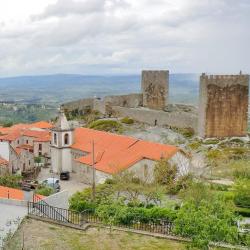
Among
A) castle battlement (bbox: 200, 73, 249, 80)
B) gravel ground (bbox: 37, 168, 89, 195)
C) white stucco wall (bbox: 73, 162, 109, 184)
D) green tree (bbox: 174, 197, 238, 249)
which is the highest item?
castle battlement (bbox: 200, 73, 249, 80)

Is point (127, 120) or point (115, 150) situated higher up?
point (127, 120)

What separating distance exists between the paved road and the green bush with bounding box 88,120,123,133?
3406 centimetres

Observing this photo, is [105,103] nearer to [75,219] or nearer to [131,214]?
[131,214]

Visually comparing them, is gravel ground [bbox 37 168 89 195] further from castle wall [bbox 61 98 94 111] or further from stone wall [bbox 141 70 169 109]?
stone wall [bbox 141 70 169 109]

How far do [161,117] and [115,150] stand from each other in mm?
9214

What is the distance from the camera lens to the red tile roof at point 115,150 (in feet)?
138

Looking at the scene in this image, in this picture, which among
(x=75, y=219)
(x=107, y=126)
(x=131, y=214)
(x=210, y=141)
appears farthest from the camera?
(x=107, y=126)

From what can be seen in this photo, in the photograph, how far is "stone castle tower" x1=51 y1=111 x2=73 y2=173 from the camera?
50.4m

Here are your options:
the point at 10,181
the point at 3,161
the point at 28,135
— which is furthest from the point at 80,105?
the point at 10,181

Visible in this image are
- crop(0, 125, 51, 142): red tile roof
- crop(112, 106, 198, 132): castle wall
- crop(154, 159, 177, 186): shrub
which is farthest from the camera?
crop(0, 125, 51, 142): red tile roof

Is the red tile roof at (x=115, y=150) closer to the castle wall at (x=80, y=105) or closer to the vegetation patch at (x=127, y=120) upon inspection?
the vegetation patch at (x=127, y=120)

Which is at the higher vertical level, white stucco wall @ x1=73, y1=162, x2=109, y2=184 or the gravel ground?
white stucco wall @ x1=73, y1=162, x2=109, y2=184

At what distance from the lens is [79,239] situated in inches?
784

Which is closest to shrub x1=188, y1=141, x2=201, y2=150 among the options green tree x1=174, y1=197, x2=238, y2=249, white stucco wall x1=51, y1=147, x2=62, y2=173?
white stucco wall x1=51, y1=147, x2=62, y2=173
